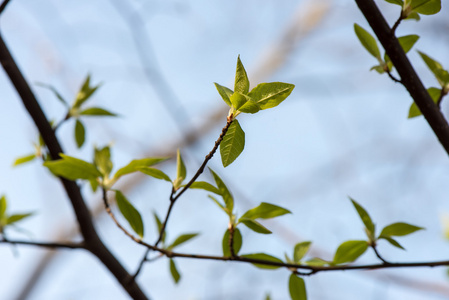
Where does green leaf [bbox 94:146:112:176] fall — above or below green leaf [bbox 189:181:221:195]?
above

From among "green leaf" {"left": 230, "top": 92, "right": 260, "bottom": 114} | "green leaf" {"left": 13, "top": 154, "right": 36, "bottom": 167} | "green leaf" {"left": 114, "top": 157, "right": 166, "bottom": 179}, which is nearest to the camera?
"green leaf" {"left": 230, "top": 92, "right": 260, "bottom": 114}

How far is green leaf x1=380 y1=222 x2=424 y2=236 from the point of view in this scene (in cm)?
55

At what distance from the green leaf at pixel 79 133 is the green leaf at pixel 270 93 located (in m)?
0.42

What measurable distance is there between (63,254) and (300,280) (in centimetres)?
310

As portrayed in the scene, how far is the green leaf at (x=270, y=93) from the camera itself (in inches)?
16.6

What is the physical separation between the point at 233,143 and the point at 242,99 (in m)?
0.05

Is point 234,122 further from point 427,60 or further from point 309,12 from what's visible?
Result: point 309,12

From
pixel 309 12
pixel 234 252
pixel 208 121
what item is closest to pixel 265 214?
pixel 234 252

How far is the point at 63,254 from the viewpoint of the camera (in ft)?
10.8

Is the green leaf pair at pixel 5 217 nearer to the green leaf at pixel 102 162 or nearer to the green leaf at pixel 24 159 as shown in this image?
the green leaf at pixel 24 159

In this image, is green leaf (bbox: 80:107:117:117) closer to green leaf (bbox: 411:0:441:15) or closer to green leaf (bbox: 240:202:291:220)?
green leaf (bbox: 240:202:291:220)

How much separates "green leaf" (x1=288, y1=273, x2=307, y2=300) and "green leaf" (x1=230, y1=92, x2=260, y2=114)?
10.1 inches

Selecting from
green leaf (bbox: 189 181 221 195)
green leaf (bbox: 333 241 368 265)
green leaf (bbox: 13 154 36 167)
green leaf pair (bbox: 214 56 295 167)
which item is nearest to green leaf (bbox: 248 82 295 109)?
green leaf pair (bbox: 214 56 295 167)

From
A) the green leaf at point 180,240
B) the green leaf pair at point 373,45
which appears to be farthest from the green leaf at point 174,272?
the green leaf pair at point 373,45
